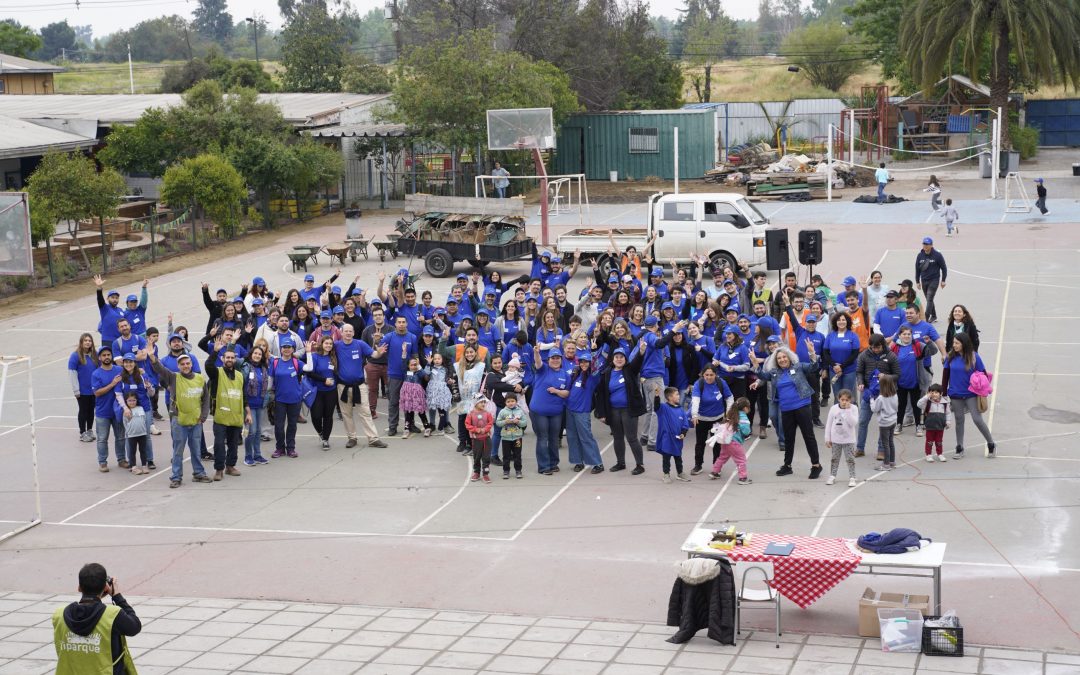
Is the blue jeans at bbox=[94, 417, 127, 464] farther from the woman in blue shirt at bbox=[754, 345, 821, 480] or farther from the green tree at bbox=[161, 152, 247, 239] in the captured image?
the green tree at bbox=[161, 152, 247, 239]

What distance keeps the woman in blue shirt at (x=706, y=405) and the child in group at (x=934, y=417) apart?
2.31m

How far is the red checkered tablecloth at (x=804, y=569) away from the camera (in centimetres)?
982

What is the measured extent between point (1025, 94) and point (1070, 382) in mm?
46203

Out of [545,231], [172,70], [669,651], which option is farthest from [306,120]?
[669,651]

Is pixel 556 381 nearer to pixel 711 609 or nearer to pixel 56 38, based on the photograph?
pixel 711 609

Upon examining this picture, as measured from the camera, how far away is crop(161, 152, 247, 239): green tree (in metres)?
34.5

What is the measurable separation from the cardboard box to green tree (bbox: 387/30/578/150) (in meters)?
31.5

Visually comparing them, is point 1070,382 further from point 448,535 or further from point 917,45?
point 917,45

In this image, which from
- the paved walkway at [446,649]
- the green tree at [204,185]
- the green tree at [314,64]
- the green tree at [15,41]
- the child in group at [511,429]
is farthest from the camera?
the green tree at [15,41]

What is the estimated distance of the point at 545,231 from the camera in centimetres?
3306

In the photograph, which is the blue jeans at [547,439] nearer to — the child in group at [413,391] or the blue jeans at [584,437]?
the blue jeans at [584,437]

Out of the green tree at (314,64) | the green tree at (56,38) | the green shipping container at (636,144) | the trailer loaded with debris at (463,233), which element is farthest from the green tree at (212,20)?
the trailer loaded with debris at (463,233)

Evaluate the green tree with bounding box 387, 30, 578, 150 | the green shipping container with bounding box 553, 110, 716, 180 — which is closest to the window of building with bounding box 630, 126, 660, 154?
the green shipping container with bounding box 553, 110, 716, 180

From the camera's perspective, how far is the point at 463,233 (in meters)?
29.1
